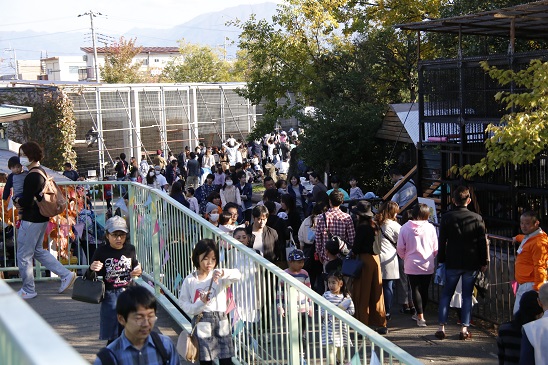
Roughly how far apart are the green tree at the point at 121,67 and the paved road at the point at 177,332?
2118 inches

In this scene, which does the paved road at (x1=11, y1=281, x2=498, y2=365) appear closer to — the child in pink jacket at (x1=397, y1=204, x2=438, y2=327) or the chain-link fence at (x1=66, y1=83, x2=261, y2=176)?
the child in pink jacket at (x1=397, y1=204, x2=438, y2=327)

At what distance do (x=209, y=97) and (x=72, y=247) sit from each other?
33.8 m

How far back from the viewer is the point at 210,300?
19.7ft

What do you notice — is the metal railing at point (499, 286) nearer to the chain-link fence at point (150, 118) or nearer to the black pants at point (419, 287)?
the black pants at point (419, 287)

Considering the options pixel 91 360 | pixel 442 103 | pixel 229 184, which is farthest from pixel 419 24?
pixel 91 360

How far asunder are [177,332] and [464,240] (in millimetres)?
3470

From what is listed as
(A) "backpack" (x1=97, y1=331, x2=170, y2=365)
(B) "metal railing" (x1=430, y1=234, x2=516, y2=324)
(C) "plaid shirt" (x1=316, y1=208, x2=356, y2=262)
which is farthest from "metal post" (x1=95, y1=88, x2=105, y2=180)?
(A) "backpack" (x1=97, y1=331, x2=170, y2=365)

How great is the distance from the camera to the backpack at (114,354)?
404 centimetres

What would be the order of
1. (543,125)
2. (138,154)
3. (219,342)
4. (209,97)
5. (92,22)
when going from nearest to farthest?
(219,342), (543,125), (138,154), (209,97), (92,22)

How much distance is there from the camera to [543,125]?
9.76m

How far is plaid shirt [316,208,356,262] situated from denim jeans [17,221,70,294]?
3155 mm

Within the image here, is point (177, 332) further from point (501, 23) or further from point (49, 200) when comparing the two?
point (501, 23)

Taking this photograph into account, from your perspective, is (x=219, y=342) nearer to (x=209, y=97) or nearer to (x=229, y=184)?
(x=229, y=184)

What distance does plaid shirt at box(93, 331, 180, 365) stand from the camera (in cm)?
410
